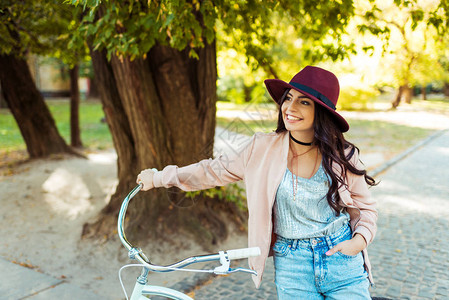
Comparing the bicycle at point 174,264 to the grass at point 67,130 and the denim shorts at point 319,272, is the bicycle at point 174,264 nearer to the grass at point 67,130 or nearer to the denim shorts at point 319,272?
the denim shorts at point 319,272

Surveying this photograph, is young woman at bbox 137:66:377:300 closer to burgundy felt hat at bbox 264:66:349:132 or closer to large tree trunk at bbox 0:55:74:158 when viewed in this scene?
burgundy felt hat at bbox 264:66:349:132

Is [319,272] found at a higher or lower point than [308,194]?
lower

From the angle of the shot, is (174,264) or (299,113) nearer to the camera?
(174,264)

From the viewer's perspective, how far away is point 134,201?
5.92 meters

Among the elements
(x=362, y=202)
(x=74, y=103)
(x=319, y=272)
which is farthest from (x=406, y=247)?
(x=74, y=103)

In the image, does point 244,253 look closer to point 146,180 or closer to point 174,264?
point 174,264

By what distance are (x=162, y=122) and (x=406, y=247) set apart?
3.58m

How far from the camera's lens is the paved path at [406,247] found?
4.59 meters

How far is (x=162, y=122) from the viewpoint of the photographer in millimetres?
5465

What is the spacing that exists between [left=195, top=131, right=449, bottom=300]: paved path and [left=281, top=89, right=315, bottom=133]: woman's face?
2633 millimetres

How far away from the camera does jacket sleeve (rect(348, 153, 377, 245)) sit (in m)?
2.41

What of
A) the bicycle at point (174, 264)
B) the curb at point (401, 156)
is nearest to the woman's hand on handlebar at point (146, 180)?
the bicycle at point (174, 264)

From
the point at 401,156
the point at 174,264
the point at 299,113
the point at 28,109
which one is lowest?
the point at 401,156

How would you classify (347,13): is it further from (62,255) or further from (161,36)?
(62,255)
